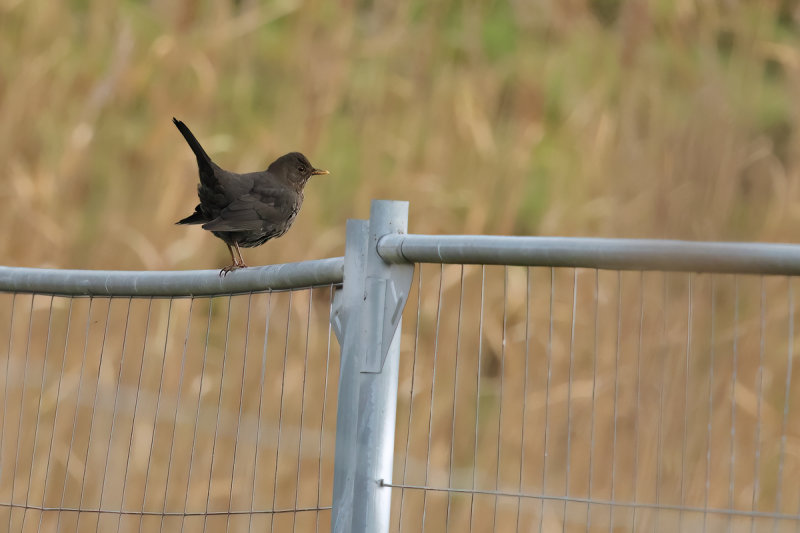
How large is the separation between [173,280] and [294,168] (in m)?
2.08

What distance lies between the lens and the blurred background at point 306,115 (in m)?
4.96

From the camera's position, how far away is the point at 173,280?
9.18 ft

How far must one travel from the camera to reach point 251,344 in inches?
184

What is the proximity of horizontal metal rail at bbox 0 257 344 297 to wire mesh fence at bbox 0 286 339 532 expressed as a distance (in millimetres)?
1333

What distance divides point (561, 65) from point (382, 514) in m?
3.54

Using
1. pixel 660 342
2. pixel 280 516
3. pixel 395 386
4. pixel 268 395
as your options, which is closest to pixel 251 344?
pixel 268 395

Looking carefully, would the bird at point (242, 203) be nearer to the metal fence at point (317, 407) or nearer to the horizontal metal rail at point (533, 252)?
the metal fence at point (317, 407)

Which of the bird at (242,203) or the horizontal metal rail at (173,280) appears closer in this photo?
the horizontal metal rail at (173,280)

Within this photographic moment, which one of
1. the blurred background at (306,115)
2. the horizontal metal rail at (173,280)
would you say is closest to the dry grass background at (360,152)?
the blurred background at (306,115)

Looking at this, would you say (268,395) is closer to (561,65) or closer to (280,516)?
(280,516)

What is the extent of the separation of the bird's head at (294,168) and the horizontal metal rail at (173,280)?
172cm

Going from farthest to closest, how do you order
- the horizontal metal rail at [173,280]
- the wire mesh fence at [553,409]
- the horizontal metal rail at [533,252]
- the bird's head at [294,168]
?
the bird's head at [294,168] < the wire mesh fence at [553,409] < the horizontal metal rail at [173,280] < the horizontal metal rail at [533,252]

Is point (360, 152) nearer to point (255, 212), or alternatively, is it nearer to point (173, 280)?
point (255, 212)

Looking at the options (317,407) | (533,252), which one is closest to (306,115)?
(317,407)
